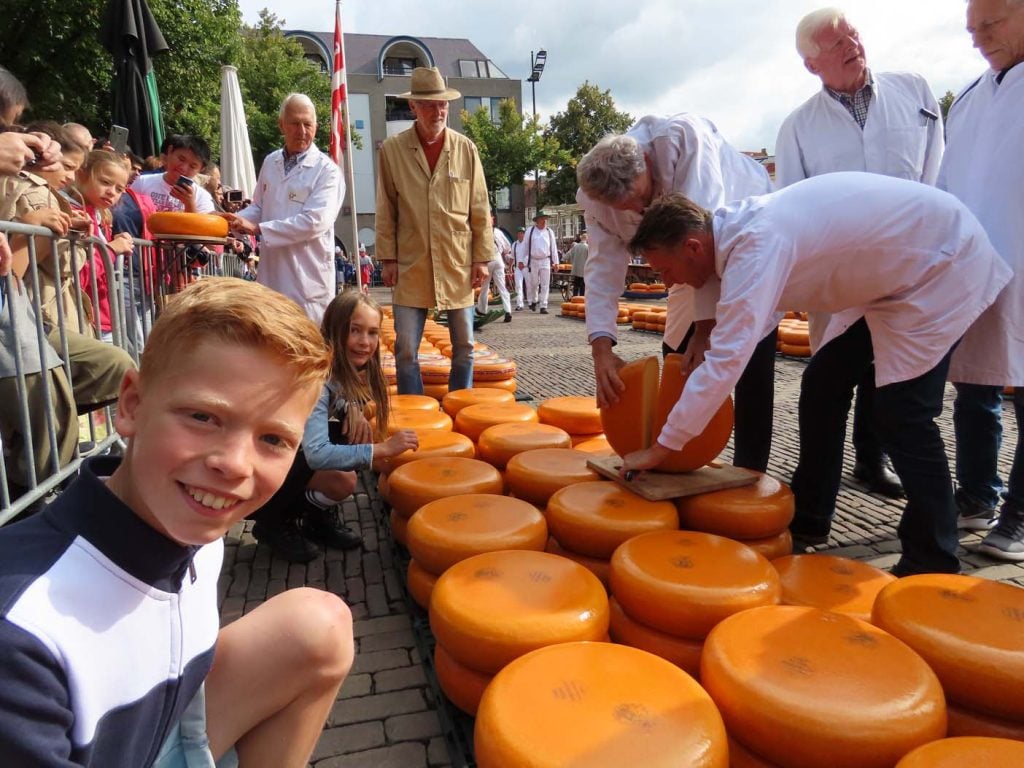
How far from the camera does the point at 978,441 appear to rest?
9.65 ft

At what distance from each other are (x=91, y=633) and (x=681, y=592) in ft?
4.18

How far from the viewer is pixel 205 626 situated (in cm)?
120

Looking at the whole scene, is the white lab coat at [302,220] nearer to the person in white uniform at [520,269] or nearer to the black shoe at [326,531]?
the black shoe at [326,531]

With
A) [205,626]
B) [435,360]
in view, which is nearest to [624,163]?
[205,626]

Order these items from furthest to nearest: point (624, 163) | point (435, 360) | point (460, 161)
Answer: point (435, 360), point (460, 161), point (624, 163)

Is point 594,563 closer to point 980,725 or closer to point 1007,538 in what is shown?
point 980,725

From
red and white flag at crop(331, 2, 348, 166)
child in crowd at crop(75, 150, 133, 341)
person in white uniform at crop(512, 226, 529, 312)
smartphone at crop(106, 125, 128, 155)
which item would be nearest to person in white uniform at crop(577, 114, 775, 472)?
child in crowd at crop(75, 150, 133, 341)

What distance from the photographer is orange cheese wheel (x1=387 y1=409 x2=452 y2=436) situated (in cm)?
326

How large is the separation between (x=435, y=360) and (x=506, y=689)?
3.95m

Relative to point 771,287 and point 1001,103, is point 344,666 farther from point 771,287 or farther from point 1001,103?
point 1001,103

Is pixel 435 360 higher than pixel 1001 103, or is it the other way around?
pixel 1001 103

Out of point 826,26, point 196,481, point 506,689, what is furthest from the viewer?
point 826,26

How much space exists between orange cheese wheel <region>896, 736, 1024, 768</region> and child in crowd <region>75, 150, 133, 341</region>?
3.56 m

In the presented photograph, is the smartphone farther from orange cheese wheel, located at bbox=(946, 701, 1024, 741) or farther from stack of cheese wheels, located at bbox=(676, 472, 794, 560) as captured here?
orange cheese wheel, located at bbox=(946, 701, 1024, 741)
